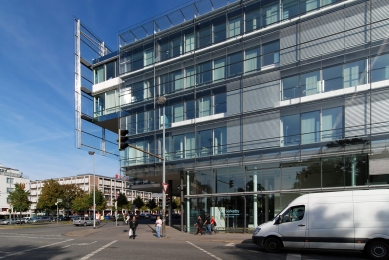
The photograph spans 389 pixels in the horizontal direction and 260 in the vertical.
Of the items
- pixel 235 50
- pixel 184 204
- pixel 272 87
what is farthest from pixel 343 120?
pixel 184 204

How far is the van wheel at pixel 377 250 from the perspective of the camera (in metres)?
11.2

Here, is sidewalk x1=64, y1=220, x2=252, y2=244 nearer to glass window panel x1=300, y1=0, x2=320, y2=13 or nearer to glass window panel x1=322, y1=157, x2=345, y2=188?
glass window panel x1=322, y1=157, x2=345, y2=188

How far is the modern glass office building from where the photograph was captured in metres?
19.5

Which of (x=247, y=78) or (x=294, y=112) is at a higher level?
(x=247, y=78)

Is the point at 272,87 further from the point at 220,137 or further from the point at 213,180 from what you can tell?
the point at 213,180

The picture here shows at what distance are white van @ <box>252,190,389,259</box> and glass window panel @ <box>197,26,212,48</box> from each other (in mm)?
17318

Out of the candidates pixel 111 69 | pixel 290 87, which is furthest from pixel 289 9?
pixel 111 69

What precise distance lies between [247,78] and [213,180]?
318 inches

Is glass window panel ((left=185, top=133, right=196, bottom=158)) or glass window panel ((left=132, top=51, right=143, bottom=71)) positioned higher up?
glass window panel ((left=132, top=51, right=143, bottom=71))

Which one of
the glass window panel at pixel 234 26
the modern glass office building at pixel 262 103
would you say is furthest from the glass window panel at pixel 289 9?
the glass window panel at pixel 234 26

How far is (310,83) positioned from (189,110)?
32.5 feet

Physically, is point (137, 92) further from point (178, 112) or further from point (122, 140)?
point (122, 140)

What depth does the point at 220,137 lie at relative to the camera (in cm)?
2508

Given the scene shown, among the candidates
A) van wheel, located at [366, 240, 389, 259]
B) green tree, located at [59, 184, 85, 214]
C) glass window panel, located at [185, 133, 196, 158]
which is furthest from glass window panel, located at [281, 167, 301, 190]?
green tree, located at [59, 184, 85, 214]
